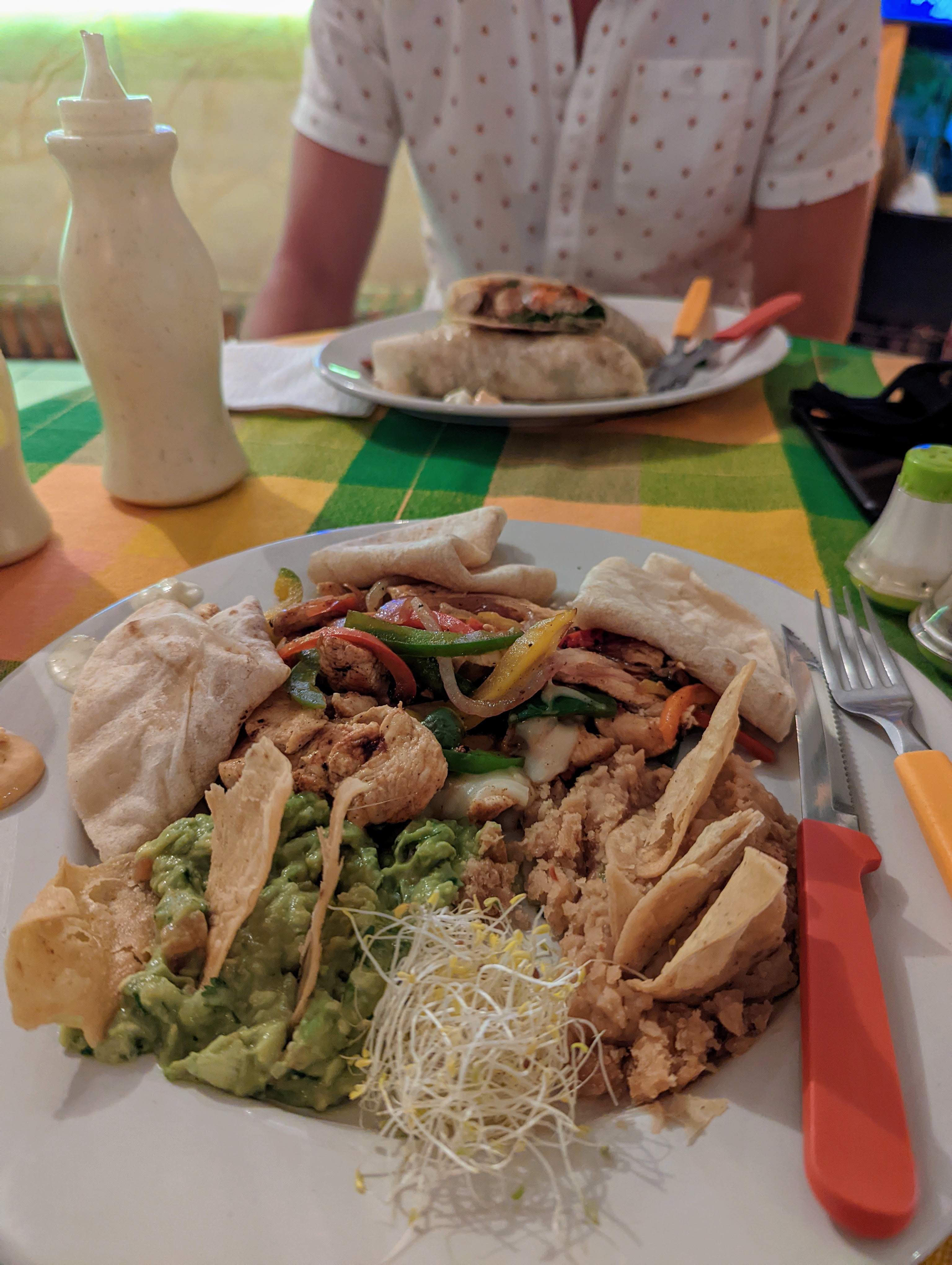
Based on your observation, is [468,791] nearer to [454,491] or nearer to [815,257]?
[454,491]

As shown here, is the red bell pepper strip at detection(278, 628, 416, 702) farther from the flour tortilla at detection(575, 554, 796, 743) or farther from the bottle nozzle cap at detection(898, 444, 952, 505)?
the bottle nozzle cap at detection(898, 444, 952, 505)

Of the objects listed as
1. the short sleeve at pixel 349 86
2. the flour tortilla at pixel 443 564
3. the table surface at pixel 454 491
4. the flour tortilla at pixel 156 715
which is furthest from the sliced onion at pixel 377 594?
the short sleeve at pixel 349 86

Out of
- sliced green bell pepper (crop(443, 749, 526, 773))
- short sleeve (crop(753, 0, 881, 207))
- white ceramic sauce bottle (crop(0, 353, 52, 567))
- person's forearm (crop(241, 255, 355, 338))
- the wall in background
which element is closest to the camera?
sliced green bell pepper (crop(443, 749, 526, 773))

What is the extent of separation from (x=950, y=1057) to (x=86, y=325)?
7.00 feet

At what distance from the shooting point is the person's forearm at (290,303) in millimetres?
3926

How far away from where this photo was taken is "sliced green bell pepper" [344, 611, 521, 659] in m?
1.47

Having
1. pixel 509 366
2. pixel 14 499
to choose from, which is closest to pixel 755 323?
pixel 509 366

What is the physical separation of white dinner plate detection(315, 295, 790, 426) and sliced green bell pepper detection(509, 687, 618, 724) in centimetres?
120

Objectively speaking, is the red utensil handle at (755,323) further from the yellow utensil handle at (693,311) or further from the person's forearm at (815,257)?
the person's forearm at (815,257)

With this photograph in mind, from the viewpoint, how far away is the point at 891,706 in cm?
141

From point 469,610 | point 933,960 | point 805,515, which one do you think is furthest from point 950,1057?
point 805,515

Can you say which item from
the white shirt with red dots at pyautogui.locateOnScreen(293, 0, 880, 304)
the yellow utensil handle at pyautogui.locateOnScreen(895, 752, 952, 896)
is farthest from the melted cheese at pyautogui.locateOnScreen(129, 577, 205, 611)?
the white shirt with red dots at pyautogui.locateOnScreen(293, 0, 880, 304)

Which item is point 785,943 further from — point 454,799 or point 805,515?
point 805,515

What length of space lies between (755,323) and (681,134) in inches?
49.3
